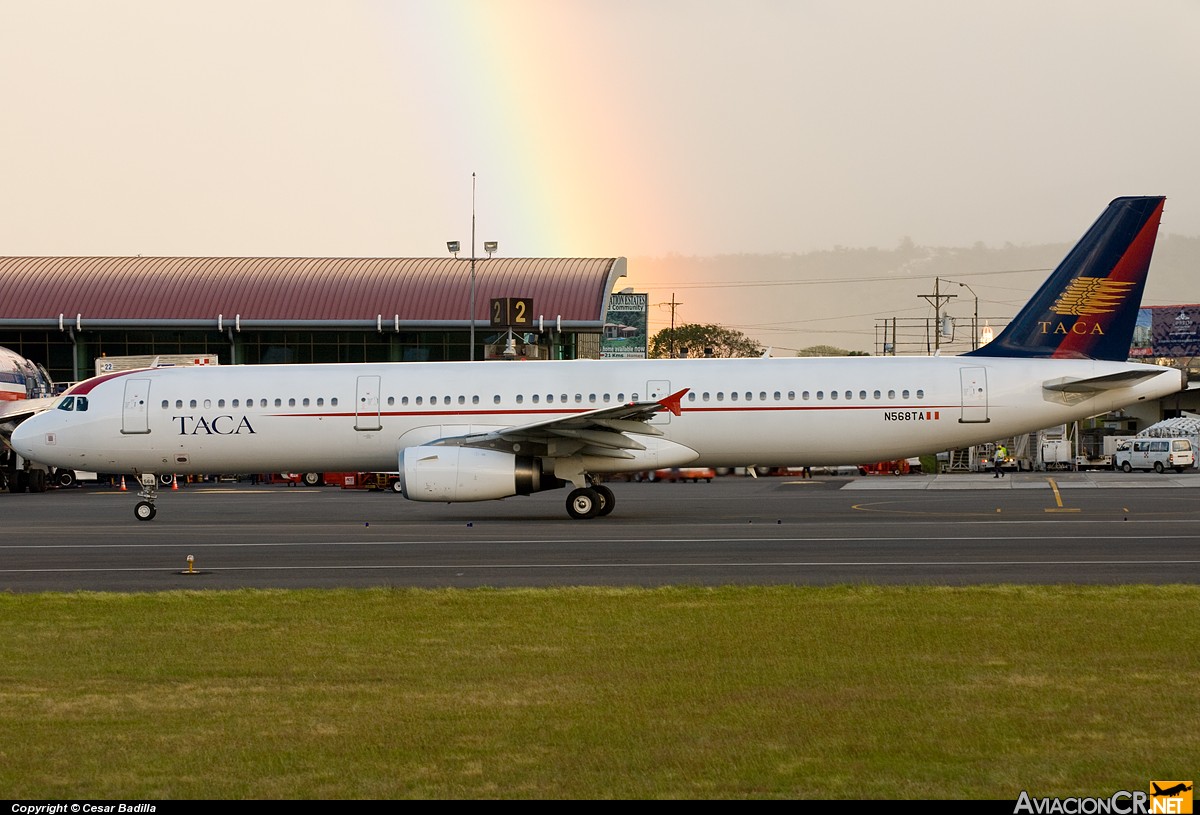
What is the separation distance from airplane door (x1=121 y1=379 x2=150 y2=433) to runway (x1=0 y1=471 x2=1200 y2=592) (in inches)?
84.3

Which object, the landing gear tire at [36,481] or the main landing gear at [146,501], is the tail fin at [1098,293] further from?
the landing gear tire at [36,481]

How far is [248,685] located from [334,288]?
6536 centimetres

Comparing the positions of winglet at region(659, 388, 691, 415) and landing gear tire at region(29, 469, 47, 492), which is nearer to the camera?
winglet at region(659, 388, 691, 415)

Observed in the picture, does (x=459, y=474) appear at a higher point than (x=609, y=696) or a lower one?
higher

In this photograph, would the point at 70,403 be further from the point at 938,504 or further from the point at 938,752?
the point at 938,752

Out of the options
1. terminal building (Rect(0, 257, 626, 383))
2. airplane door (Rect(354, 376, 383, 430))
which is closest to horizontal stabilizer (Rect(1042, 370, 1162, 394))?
airplane door (Rect(354, 376, 383, 430))

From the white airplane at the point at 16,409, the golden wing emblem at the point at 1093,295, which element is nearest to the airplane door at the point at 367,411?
the golden wing emblem at the point at 1093,295

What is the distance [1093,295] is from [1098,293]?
0.11 meters

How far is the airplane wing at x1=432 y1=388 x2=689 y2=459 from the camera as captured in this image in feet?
84.7

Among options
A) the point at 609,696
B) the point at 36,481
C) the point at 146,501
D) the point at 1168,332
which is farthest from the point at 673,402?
the point at 1168,332

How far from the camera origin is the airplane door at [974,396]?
2758cm

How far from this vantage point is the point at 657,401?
89.4 feet

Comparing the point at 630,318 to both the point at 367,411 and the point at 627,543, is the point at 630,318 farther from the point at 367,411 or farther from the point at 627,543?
the point at 627,543

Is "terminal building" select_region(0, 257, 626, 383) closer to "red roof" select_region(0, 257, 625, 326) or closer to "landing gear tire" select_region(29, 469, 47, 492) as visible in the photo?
"red roof" select_region(0, 257, 625, 326)
